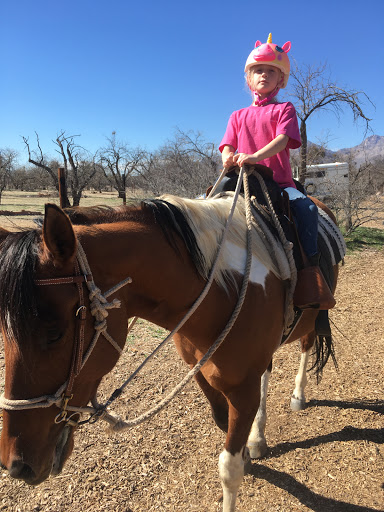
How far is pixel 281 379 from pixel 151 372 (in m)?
1.54

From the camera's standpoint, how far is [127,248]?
146cm

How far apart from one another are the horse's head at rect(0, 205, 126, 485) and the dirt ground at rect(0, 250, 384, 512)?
4.65ft

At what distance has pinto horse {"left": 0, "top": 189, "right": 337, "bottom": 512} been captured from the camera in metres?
1.23

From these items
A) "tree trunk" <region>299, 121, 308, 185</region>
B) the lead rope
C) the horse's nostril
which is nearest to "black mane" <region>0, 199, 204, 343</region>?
the horse's nostril

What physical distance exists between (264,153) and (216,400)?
172 centimetres

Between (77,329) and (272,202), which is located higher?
(272,202)

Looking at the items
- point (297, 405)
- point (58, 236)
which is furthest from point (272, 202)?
point (297, 405)

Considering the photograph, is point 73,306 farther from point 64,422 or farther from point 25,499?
point 25,499

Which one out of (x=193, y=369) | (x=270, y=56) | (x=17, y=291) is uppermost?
(x=270, y=56)

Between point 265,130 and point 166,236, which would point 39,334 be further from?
point 265,130

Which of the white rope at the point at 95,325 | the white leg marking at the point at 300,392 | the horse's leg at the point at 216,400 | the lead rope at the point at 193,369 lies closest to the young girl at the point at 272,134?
the lead rope at the point at 193,369

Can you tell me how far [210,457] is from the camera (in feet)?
9.22

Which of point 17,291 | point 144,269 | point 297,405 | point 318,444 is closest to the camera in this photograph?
point 17,291

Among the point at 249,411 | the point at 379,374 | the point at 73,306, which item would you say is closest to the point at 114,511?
the point at 249,411
